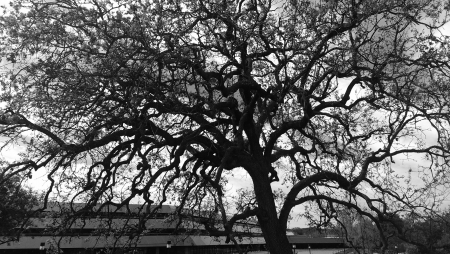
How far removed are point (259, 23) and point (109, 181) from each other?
5121 mm

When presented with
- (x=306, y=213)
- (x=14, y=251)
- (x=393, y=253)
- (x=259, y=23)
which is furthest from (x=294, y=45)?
(x=14, y=251)

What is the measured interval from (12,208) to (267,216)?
18.0ft

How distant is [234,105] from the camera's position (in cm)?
992

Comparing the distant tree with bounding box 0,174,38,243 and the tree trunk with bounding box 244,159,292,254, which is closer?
the distant tree with bounding box 0,174,38,243

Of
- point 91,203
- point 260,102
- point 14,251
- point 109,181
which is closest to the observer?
point 91,203

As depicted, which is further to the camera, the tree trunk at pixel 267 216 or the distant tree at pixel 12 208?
the tree trunk at pixel 267 216

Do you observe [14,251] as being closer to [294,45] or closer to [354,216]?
[354,216]

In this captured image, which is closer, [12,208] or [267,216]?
[12,208]

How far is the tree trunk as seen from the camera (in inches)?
353

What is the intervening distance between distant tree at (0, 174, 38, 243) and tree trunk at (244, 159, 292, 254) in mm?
5064

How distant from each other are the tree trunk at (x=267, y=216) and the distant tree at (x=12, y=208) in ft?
16.6

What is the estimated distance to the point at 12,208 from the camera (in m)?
8.18

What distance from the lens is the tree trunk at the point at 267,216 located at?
8977 mm

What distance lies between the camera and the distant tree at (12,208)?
314 inches
